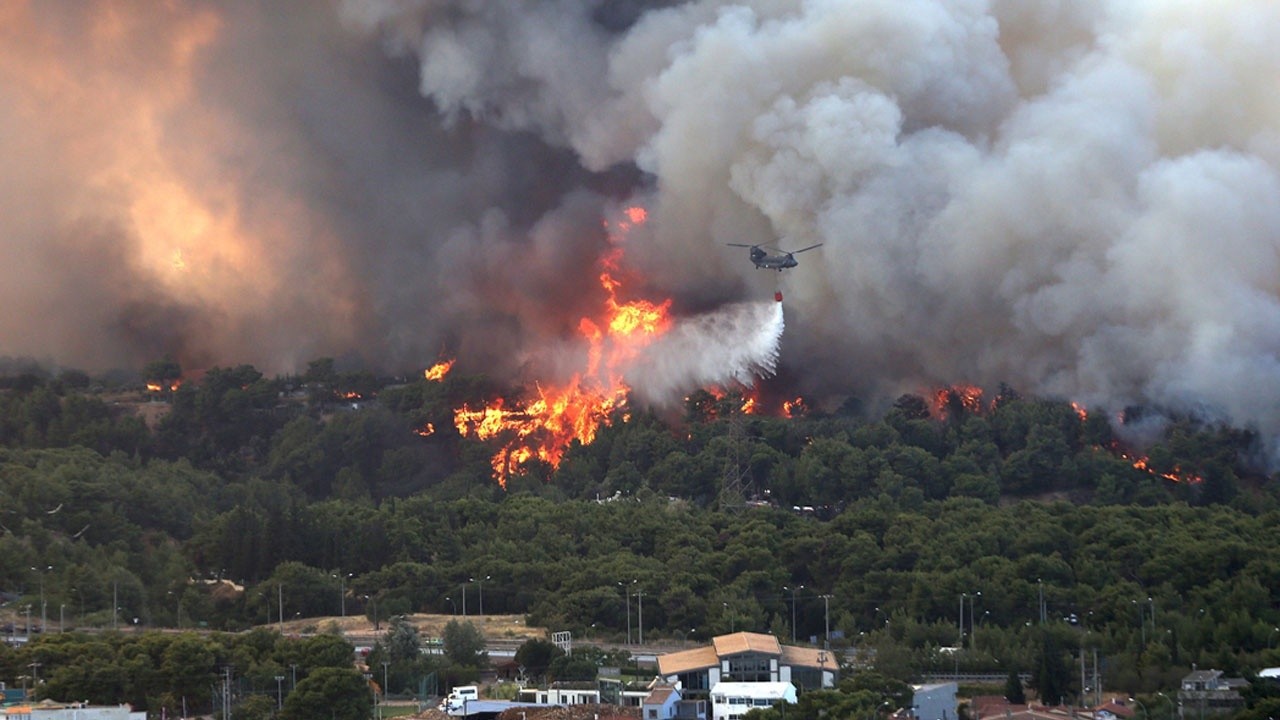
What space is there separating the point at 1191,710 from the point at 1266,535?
1618 centimetres

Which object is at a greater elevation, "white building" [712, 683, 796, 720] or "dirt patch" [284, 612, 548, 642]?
"dirt patch" [284, 612, 548, 642]

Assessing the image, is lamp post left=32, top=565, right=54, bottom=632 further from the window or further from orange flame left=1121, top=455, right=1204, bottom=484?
orange flame left=1121, top=455, right=1204, bottom=484

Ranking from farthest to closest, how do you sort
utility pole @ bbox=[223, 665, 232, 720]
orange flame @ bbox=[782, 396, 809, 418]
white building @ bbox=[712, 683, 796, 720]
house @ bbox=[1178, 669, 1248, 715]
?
orange flame @ bbox=[782, 396, 809, 418], utility pole @ bbox=[223, 665, 232, 720], white building @ bbox=[712, 683, 796, 720], house @ bbox=[1178, 669, 1248, 715]

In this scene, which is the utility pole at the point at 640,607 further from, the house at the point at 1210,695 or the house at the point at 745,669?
the house at the point at 1210,695

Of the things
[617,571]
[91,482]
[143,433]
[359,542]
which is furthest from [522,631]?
[143,433]

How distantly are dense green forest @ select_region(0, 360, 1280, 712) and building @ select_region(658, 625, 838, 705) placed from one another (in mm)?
2064

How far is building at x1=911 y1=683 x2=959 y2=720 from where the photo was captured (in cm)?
5491

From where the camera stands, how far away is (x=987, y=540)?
7112 centimetres

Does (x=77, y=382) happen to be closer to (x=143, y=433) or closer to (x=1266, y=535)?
(x=143, y=433)

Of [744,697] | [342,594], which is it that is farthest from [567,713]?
[342,594]

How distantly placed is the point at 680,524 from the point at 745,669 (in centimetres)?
1765

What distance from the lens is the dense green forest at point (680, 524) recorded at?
66.2 m

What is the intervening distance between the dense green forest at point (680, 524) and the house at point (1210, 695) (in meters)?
1.94

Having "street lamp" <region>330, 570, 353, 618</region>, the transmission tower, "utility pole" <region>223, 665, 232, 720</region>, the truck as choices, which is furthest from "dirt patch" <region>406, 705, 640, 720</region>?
the transmission tower
